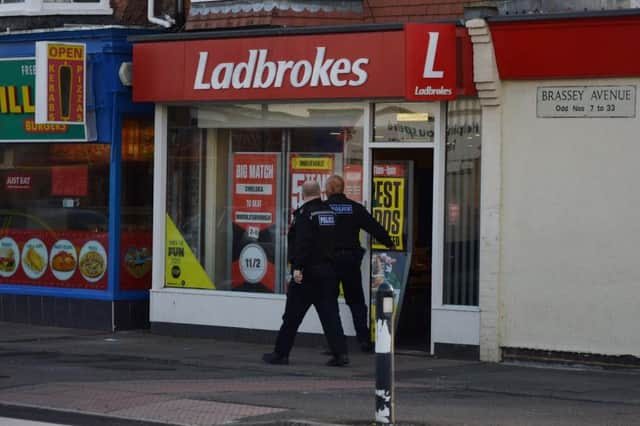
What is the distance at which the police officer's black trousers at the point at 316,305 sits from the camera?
46.3 ft

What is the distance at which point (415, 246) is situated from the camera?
16.4 metres

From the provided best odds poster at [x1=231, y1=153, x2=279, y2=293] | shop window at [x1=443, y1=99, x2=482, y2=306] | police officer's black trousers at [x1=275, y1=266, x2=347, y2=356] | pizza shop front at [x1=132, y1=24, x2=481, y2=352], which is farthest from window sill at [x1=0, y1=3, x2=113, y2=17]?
police officer's black trousers at [x1=275, y1=266, x2=347, y2=356]

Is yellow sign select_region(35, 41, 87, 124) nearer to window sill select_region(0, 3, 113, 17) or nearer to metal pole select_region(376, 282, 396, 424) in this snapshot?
window sill select_region(0, 3, 113, 17)

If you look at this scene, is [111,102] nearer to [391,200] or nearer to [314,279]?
[391,200]

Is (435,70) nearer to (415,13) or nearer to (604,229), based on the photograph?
(415,13)

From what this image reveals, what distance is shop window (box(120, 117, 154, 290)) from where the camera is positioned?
17.9m

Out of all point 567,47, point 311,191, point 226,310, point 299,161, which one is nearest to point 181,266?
point 226,310

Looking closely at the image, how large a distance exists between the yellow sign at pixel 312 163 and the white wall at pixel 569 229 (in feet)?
8.20

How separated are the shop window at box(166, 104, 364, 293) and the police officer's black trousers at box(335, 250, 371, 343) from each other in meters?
1.00

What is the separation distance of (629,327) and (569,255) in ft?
3.28

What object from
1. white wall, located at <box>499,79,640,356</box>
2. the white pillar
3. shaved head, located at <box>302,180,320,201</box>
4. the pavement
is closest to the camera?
the pavement

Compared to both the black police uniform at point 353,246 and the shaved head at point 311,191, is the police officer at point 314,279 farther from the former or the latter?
the black police uniform at point 353,246

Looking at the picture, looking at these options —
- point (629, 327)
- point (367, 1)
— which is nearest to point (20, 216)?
point (367, 1)

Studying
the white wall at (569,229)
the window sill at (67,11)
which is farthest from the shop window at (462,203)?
the window sill at (67,11)
